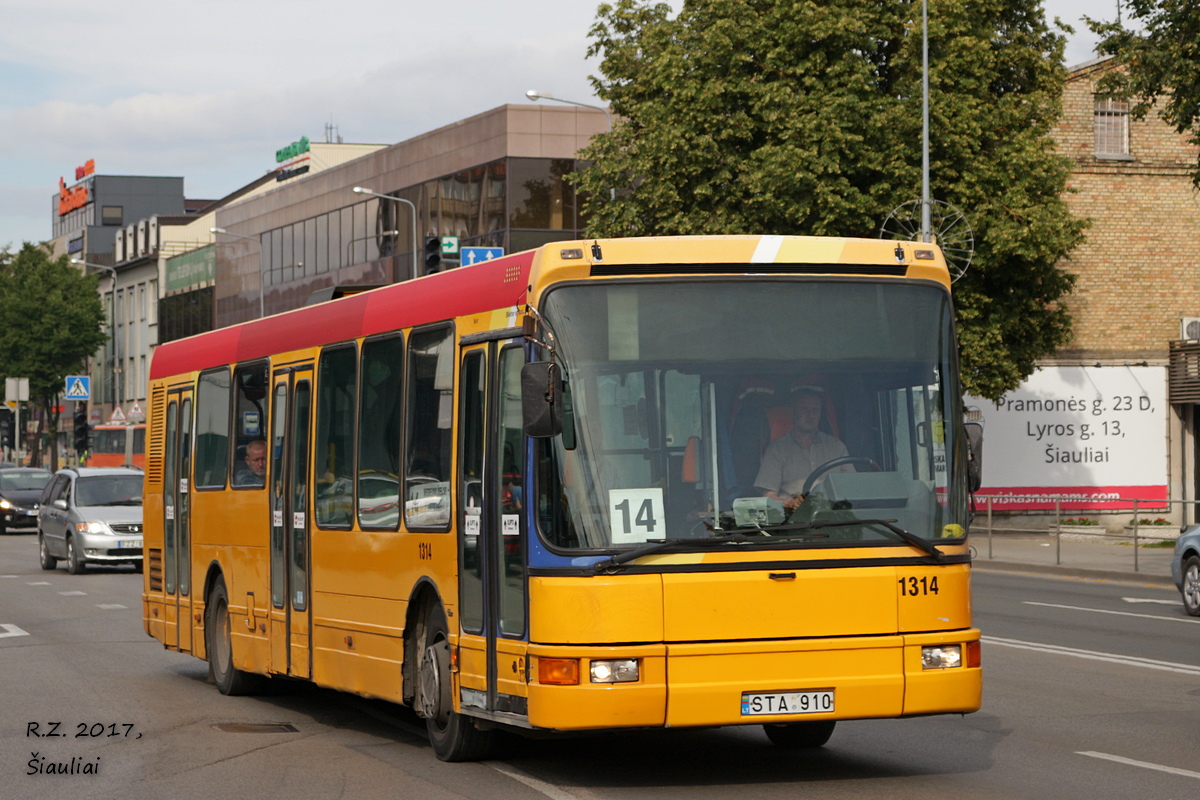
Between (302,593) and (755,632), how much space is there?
4.62 metres

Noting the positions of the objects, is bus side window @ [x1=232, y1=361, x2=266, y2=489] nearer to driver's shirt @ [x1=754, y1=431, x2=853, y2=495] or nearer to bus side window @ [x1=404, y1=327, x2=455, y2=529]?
bus side window @ [x1=404, y1=327, x2=455, y2=529]

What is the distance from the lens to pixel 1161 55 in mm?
22266

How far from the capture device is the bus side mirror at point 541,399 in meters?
8.10

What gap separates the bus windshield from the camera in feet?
27.2

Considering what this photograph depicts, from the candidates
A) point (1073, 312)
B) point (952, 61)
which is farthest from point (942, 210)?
point (1073, 312)

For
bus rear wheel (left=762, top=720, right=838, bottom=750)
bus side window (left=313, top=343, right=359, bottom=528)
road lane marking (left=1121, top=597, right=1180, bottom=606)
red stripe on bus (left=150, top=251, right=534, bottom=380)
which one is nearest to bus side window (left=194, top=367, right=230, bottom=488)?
red stripe on bus (left=150, top=251, right=534, bottom=380)

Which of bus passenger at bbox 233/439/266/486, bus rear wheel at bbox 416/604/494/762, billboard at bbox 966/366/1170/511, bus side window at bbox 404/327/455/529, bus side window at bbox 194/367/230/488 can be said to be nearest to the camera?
bus rear wheel at bbox 416/604/494/762

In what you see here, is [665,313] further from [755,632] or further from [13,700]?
[13,700]

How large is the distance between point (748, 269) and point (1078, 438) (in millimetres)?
37244

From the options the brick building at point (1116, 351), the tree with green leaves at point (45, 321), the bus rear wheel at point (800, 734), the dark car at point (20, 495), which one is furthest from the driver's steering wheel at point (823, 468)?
the tree with green leaves at point (45, 321)

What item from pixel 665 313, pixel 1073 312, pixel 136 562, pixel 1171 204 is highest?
pixel 1171 204

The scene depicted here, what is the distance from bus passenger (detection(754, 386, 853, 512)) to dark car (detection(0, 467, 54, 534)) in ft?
124

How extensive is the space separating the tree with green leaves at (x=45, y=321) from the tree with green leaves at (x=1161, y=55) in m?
78.7

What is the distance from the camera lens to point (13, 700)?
1298cm
